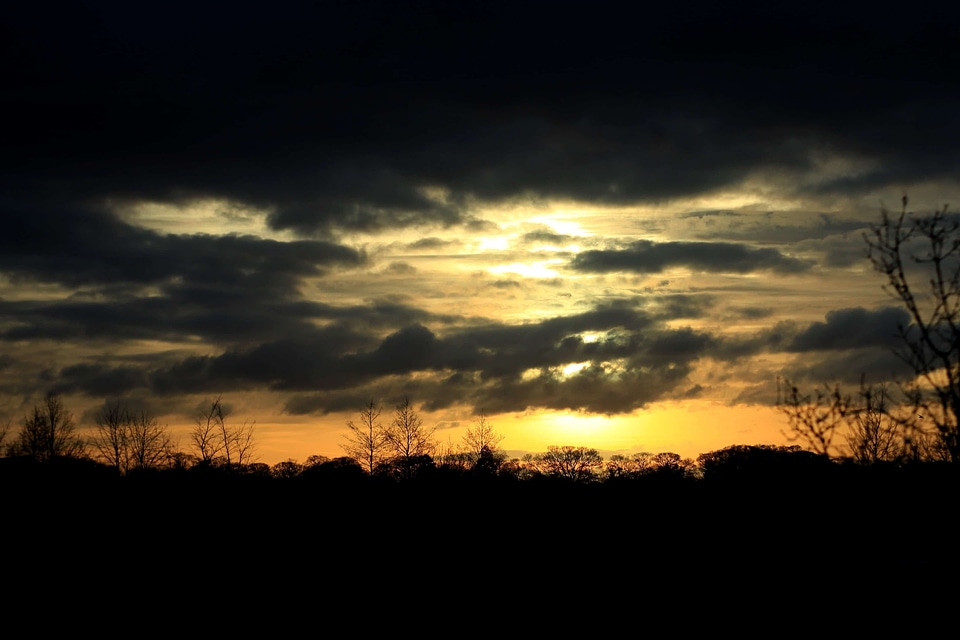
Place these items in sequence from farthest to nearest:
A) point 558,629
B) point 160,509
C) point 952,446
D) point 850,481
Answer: point 160,509 < point 558,629 < point 850,481 < point 952,446

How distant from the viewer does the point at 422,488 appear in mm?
71562

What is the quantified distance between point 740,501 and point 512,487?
23.1m

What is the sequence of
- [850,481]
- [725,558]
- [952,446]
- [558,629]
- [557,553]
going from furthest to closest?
1. [557,553]
2. [725,558]
3. [558,629]
4. [850,481]
5. [952,446]

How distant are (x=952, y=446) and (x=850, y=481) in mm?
8367

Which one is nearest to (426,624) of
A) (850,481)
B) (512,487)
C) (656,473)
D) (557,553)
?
(557,553)

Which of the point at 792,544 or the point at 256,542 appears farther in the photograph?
the point at 256,542

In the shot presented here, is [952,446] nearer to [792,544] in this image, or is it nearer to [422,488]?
[792,544]

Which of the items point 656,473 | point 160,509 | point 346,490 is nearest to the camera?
point 160,509

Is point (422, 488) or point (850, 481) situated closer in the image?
point (850, 481)

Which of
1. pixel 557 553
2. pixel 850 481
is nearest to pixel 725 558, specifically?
pixel 557 553

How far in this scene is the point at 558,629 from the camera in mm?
34094

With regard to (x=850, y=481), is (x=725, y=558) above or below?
below

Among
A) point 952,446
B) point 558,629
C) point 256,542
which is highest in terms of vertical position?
point 952,446

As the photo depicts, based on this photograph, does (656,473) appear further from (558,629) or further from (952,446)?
(952,446)
